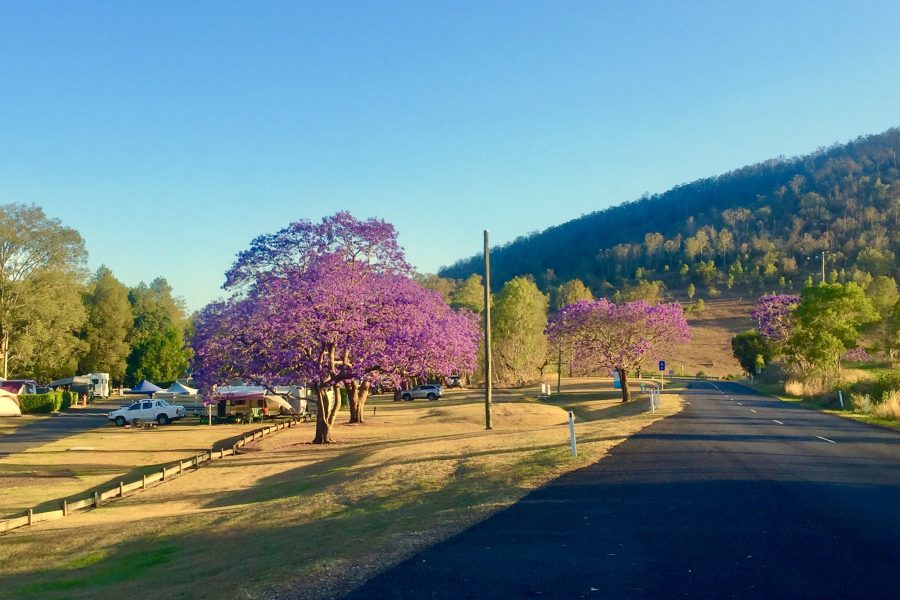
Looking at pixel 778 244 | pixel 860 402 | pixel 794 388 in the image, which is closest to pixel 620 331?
pixel 794 388

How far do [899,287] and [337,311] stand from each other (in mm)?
105312

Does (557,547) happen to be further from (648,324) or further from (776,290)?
(776,290)

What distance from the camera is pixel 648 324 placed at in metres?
45.9

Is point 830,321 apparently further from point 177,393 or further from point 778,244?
point 778,244

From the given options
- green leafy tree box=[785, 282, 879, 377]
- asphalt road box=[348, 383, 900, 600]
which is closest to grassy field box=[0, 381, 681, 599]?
asphalt road box=[348, 383, 900, 600]

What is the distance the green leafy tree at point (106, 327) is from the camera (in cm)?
8138

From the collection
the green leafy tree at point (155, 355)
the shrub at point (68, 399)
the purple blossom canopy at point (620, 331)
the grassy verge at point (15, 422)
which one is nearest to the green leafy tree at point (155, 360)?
the green leafy tree at point (155, 355)

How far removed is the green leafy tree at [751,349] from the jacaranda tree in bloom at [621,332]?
3095 cm

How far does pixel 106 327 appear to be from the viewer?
82.0m

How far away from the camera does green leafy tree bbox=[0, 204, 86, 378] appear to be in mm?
60219

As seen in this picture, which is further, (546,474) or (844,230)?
(844,230)

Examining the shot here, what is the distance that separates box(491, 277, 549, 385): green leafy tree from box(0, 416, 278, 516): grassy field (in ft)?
106

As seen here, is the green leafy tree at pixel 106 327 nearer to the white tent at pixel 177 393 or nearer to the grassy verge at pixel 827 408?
the white tent at pixel 177 393

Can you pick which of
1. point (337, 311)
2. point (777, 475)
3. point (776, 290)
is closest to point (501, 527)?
point (777, 475)
